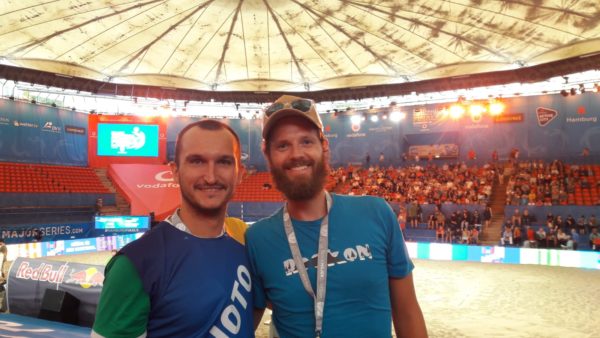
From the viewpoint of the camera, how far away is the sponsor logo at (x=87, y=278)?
641 centimetres

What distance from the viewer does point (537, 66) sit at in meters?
22.3

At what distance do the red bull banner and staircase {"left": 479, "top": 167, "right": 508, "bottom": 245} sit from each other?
1985 cm

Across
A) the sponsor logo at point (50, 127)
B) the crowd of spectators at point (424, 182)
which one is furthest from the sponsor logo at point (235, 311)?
the sponsor logo at point (50, 127)

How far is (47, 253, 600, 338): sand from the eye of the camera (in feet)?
28.0

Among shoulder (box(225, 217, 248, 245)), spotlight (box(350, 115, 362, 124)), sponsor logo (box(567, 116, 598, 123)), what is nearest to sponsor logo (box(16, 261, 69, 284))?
shoulder (box(225, 217, 248, 245))

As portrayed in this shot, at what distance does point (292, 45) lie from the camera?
23.0 m

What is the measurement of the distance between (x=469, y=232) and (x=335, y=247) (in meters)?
21.3

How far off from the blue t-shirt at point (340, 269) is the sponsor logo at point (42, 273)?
596cm

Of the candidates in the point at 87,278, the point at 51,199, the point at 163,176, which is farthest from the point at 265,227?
the point at 163,176

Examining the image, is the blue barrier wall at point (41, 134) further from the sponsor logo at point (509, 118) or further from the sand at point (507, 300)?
the sponsor logo at point (509, 118)

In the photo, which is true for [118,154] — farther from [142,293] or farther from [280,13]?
[142,293]

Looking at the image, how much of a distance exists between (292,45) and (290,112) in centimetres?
2189

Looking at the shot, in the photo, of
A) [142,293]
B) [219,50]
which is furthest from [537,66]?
[142,293]

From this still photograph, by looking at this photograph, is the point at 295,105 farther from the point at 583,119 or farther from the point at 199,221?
the point at 583,119
